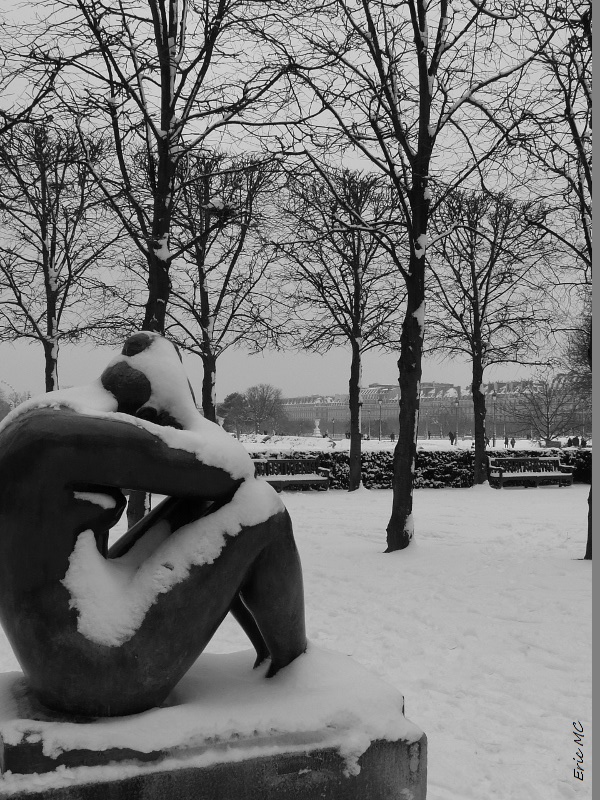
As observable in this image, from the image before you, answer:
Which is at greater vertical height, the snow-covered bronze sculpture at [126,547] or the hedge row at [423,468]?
the snow-covered bronze sculpture at [126,547]

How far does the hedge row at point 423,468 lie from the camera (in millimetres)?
20016

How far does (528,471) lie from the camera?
71.9ft

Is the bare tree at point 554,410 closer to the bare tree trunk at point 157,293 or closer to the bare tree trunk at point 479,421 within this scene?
the bare tree trunk at point 479,421

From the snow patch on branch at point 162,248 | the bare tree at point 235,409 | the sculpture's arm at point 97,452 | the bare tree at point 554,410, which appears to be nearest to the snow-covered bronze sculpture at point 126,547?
the sculpture's arm at point 97,452

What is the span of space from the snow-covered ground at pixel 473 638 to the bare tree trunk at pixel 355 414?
701 centimetres

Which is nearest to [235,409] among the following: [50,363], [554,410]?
[554,410]

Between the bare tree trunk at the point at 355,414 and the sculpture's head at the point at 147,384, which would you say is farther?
the bare tree trunk at the point at 355,414

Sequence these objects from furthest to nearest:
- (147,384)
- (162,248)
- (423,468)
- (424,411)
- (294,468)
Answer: (424,411)
(423,468)
(294,468)
(162,248)
(147,384)

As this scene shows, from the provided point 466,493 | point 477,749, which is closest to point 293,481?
point 466,493

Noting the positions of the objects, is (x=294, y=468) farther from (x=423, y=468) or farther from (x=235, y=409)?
(x=235, y=409)

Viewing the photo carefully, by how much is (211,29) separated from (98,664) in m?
8.30

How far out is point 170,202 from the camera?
8.77 meters

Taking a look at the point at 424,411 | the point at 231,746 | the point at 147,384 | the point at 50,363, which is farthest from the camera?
the point at 424,411

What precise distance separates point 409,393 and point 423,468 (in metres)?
11.7
